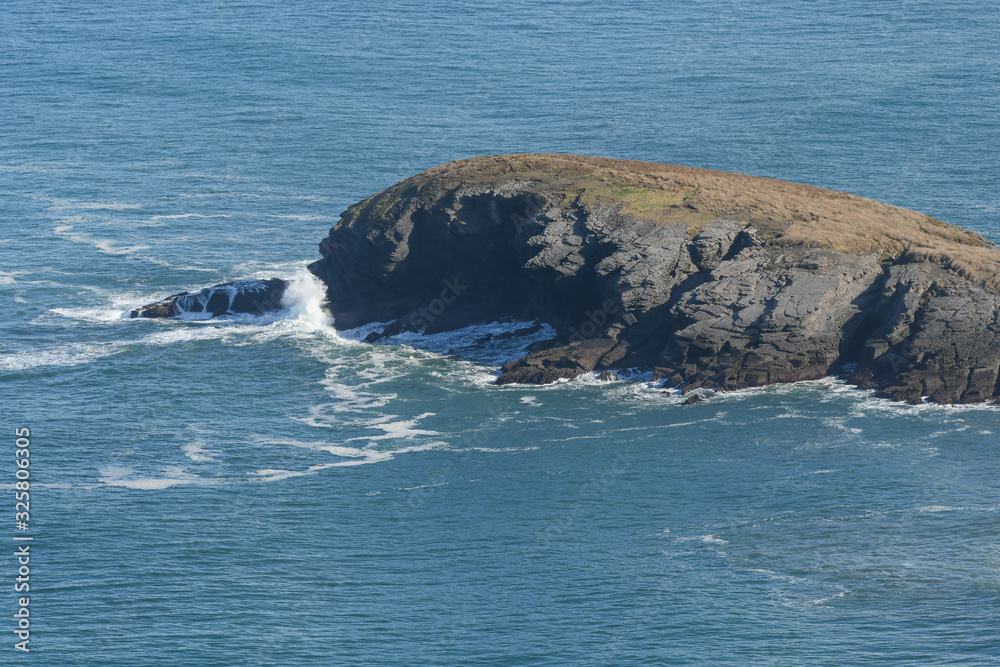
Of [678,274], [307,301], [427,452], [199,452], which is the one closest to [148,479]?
[199,452]

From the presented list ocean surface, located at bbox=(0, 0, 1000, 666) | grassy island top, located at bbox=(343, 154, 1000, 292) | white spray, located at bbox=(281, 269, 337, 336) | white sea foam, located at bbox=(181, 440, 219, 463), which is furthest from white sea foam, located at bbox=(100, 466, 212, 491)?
grassy island top, located at bbox=(343, 154, 1000, 292)

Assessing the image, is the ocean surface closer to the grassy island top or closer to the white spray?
the white spray

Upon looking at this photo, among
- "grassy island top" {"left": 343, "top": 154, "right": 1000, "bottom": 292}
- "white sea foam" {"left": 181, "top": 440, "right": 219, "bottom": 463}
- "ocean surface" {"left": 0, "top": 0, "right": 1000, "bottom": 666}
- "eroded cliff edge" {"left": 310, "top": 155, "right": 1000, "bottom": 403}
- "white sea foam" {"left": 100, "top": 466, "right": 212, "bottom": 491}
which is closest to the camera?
"ocean surface" {"left": 0, "top": 0, "right": 1000, "bottom": 666}

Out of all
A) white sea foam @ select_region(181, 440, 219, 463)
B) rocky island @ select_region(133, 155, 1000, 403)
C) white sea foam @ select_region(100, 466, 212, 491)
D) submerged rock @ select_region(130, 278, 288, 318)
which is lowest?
white sea foam @ select_region(100, 466, 212, 491)

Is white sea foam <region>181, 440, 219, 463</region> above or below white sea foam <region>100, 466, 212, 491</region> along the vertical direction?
above

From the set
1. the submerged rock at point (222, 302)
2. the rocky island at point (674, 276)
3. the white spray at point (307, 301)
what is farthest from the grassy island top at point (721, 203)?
the submerged rock at point (222, 302)

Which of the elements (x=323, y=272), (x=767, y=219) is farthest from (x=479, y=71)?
(x=767, y=219)

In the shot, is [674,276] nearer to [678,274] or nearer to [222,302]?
[678,274]

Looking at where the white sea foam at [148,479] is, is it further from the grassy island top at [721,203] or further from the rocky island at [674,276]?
the grassy island top at [721,203]
